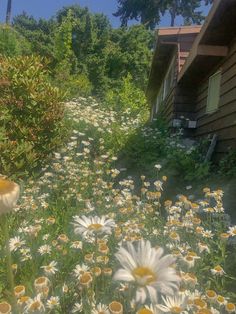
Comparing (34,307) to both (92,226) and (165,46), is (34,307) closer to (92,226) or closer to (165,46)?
(92,226)

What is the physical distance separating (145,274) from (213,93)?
7715mm

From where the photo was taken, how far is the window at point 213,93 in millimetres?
7889

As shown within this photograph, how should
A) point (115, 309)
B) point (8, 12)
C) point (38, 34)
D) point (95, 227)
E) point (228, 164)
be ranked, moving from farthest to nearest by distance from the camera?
point (8, 12), point (38, 34), point (228, 164), point (95, 227), point (115, 309)

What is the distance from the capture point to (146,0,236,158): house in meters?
6.28

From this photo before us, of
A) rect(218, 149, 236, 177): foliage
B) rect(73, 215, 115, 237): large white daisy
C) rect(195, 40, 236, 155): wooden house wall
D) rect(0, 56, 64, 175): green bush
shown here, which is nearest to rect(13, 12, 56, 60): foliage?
rect(0, 56, 64, 175): green bush

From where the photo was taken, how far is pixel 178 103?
401 inches

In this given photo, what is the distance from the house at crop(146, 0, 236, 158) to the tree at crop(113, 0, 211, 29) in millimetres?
25720

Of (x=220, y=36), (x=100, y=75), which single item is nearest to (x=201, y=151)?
(x=220, y=36)

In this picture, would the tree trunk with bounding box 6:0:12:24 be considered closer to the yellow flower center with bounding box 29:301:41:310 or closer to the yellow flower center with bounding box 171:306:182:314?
the yellow flower center with bounding box 29:301:41:310

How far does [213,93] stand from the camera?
27.4ft

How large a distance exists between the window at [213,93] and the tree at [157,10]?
→ 96.4ft

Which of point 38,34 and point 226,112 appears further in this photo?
point 38,34

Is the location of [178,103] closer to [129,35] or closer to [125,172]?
[125,172]

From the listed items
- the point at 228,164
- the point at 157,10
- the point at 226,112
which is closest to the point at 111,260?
the point at 228,164
